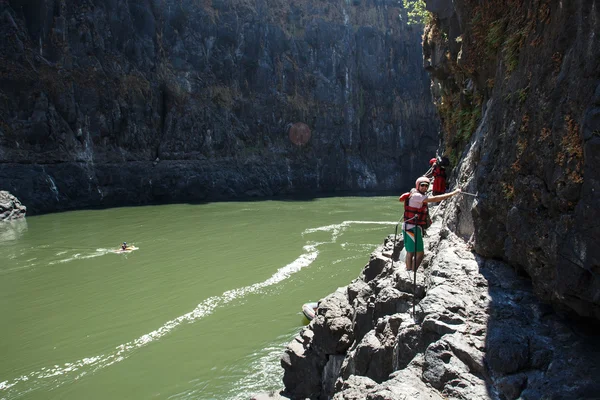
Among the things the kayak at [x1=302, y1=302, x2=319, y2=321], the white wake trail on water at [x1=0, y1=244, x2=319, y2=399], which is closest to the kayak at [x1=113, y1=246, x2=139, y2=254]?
the white wake trail on water at [x1=0, y1=244, x2=319, y2=399]

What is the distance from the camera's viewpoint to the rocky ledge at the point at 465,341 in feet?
14.5

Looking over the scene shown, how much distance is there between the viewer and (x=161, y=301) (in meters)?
16.9

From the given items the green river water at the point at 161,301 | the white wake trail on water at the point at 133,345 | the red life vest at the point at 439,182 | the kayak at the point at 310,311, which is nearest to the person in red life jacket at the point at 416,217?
the red life vest at the point at 439,182

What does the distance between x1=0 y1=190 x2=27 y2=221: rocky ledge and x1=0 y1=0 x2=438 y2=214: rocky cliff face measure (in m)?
1.49

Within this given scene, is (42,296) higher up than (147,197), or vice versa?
(147,197)

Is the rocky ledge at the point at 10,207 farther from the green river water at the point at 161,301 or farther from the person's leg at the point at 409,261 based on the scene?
the person's leg at the point at 409,261

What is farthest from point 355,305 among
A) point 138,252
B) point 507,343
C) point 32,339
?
point 138,252

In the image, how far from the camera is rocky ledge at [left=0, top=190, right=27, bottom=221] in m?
35.4

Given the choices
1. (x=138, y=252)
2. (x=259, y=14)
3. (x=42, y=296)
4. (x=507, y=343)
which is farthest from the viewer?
(x=259, y=14)

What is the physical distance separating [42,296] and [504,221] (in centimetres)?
1821

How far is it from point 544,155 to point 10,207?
4122 centimetres

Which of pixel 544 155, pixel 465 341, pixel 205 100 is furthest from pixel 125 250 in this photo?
pixel 205 100

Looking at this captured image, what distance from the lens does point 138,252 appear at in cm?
2498

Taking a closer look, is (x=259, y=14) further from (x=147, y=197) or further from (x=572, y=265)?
(x=572, y=265)
